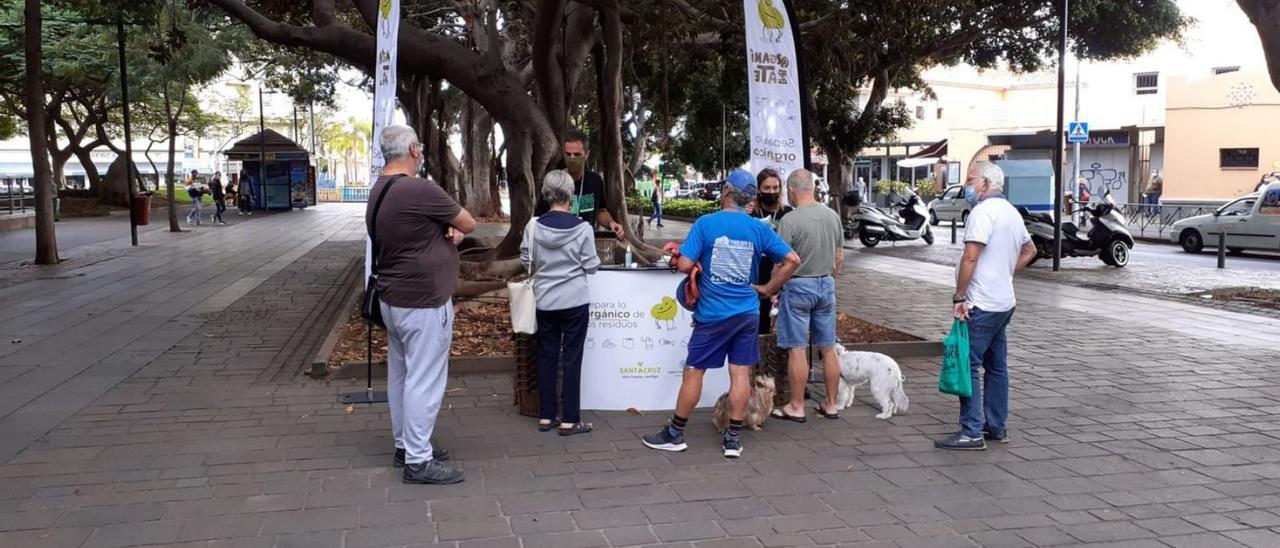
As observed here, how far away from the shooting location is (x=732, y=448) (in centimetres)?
535

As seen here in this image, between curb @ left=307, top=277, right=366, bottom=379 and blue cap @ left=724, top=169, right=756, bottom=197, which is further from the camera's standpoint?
curb @ left=307, top=277, right=366, bottom=379

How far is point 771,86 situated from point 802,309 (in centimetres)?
192

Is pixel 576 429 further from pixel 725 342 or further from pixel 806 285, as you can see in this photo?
pixel 806 285

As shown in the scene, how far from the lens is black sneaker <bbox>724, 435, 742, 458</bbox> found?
5.33m

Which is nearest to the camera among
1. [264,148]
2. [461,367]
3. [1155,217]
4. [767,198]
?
[767,198]

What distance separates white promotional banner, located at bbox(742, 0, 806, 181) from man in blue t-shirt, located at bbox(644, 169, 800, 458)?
1616mm

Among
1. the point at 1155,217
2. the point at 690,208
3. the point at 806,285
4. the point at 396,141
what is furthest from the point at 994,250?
the point at 690,208

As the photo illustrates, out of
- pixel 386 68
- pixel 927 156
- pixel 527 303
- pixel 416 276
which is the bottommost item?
pixel 527 303

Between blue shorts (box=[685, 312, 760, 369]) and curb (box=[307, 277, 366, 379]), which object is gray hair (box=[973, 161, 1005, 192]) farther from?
curb (box=[307, 277, 366, 379])

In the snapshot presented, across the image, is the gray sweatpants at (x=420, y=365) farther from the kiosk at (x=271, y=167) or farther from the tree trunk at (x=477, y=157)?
the kiosk at (x=271, y=167)

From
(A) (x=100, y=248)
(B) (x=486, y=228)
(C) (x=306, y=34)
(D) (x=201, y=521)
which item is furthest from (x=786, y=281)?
(B) (x=486, y=228)

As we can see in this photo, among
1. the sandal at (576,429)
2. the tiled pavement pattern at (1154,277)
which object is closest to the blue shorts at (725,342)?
the sandal at (576,429)

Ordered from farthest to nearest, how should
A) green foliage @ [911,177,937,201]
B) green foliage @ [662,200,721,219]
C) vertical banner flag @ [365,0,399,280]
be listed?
green foliage @ [911,177,937,201], green foliage @ [662,200,721,219], vertical banner flag @ [365,0,399,280]

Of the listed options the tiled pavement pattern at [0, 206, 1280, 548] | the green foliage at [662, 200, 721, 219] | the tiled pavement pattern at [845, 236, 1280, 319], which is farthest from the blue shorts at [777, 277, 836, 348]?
the green foliage at [662, 200, 721, 219]
